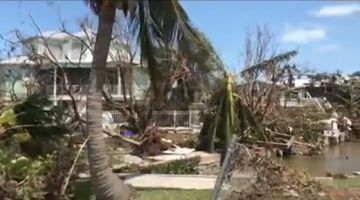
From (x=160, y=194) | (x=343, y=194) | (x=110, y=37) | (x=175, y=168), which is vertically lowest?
(x=160, y=194)

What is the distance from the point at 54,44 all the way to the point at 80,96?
15.7 m

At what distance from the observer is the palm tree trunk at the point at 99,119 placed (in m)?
12.6

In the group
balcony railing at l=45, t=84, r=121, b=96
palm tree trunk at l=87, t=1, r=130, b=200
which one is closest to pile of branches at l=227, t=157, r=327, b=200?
palm tree trunk at l=87, t=1, r=130, b=200

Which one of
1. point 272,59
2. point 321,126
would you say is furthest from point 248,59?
point 321,126

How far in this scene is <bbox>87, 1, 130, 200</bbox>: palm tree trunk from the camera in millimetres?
12633

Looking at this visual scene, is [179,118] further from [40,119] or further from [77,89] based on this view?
[40,119]

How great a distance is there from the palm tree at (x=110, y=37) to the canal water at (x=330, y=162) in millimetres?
9526

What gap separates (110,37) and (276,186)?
456 cm

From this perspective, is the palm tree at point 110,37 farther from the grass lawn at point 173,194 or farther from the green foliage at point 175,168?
the green foliage at point 175,168

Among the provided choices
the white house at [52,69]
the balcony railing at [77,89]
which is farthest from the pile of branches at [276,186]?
the white house at [52,69]

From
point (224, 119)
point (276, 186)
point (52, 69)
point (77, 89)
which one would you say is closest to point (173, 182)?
point (276, 186)

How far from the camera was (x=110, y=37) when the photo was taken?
12.8 metres

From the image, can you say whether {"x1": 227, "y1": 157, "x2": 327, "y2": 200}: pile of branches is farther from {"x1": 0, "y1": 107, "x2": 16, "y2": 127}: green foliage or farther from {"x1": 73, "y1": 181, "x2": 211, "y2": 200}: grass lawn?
{"x1": 0, "y1": 107, "x2": 16, "y2": 127}: green foliage

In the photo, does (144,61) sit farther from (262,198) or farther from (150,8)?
(262,198)
